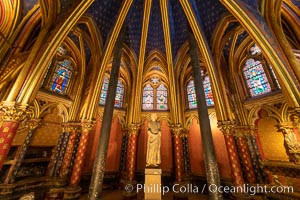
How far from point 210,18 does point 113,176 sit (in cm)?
1334

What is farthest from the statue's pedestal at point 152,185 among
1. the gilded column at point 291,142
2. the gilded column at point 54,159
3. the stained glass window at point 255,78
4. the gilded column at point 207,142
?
the stained glass window at point 255,78

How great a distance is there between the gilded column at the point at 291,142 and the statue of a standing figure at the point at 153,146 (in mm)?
7456

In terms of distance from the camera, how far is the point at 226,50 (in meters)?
9.84

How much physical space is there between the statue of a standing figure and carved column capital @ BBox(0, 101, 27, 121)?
480 centimetres

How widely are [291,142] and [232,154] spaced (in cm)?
335

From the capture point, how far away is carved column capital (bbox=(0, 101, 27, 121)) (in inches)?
169

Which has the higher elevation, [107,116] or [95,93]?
[95,93]

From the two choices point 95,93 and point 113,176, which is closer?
point 95,93

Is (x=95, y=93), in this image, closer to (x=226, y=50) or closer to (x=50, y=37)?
(x=50, y=37)

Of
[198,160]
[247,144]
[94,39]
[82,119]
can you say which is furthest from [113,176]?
[94,39]

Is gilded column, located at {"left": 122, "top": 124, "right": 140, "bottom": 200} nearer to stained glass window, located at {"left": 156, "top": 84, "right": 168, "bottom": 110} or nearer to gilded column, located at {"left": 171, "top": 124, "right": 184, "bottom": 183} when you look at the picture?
gilded column, located at {"left": 171, "top": 124, "right": 184, "bottom": 183}

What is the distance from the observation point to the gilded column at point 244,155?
692 centimetres

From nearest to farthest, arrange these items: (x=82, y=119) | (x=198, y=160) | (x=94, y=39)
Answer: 1. (x=82, y=119)
2. (x=94, y=39)
3. (x=198, y=160)

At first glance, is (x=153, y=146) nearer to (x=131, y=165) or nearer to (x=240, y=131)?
(x=131, y=165)
